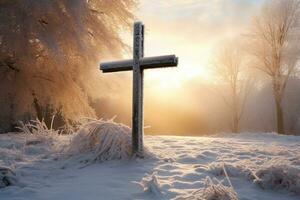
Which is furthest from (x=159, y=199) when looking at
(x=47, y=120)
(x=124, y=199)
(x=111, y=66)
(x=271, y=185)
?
(x=47, y=120)

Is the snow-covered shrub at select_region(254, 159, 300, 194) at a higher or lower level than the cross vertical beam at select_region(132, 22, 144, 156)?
lower

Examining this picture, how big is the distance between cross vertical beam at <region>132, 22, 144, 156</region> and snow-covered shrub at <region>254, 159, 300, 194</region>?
6.20ft

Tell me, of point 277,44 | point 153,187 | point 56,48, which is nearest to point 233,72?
point 277,44

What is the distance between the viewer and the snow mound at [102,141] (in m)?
5.64

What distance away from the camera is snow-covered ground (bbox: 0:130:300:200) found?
3992mm

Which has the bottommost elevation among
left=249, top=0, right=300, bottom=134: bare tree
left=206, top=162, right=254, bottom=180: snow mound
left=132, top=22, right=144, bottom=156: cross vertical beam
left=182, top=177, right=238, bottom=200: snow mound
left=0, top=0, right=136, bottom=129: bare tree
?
left=182, top=177, right=238, bottom=200: snow mound

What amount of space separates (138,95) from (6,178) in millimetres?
2183

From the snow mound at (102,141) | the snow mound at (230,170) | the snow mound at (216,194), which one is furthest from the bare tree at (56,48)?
the snow mound at (216,194)

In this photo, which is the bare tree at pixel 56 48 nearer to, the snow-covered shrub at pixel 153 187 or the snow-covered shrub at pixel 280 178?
the snow-covered shrub at pixel 153 187

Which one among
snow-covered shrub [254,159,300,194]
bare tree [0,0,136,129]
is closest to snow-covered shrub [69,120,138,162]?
snow-covered shrub [254,159,300,194]

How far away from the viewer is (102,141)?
5828 millimetres

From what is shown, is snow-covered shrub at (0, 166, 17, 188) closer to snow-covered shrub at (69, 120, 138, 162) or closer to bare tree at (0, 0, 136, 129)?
snow-covered shrub at (69, 120, 138, 162)

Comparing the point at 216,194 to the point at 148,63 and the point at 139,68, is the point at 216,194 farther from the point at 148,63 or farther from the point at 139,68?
the point at 139,68

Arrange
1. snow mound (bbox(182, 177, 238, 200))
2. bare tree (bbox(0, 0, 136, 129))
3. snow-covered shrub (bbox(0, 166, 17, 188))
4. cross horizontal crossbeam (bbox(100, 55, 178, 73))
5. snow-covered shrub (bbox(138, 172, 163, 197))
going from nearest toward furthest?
snow mound (bbox(182, 177, 238, 200)), snow-covered shrub (bbox(138, 172, 163, 197)), snow-covered shrub (bbox(0, 166, 17, 188)), cross horizontal crossbeam (bbox(100, 55, 178, 73)), bare tree (bbox(0, 0, 136, 129))
